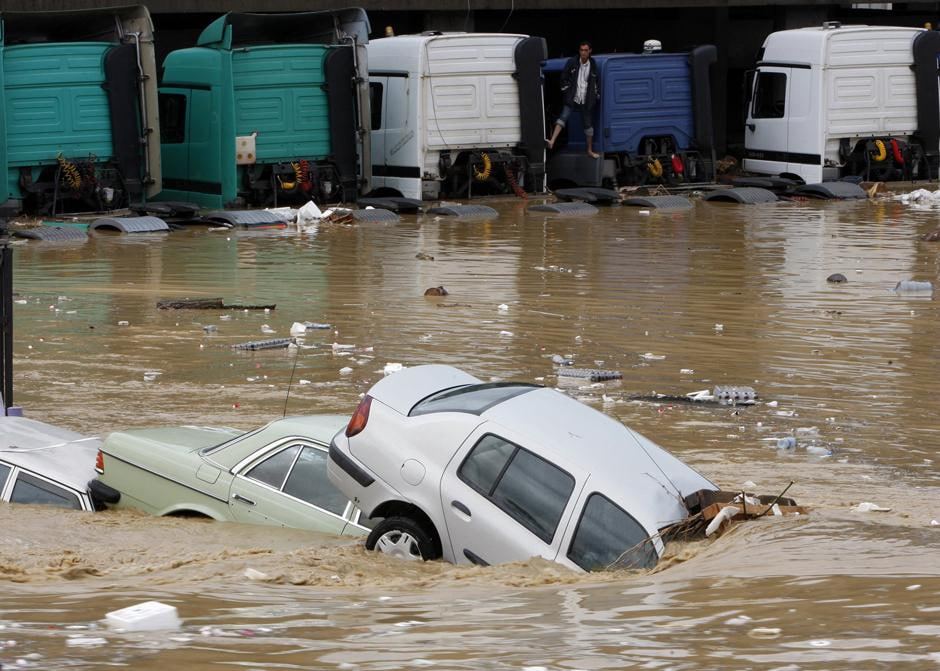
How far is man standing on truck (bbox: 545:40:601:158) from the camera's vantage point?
89.2 ft

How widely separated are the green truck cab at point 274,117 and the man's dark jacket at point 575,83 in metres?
4.05

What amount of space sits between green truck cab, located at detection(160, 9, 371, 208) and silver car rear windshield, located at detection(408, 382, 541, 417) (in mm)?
17121

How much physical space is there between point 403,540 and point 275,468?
116cm

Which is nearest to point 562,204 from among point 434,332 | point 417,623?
point 434,332

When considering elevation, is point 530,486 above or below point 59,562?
above

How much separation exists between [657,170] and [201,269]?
12.2 metres

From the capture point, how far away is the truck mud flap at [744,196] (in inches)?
1058

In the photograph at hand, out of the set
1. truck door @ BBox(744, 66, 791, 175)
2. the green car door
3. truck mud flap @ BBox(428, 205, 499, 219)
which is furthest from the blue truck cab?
the green car door

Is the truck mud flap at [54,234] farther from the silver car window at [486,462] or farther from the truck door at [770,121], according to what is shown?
the silver car window at [486,462]

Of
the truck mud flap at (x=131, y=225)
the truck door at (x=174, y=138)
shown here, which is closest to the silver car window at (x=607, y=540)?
the truck mud flap at (x=131, y=225)

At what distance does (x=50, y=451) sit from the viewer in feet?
28.9

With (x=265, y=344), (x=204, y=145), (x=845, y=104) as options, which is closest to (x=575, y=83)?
(x=845, y=104)

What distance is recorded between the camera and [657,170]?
93.3ft

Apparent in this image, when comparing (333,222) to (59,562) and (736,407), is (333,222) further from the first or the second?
(59,562)
